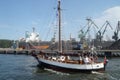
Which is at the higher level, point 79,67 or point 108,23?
point 108,23

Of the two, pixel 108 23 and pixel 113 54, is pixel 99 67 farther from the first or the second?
pixel 108 23

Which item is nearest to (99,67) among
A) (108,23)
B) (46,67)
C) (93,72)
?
(93,72)

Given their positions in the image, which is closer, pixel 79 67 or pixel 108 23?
pixel 79 67

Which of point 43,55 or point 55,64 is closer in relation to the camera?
point 55,64

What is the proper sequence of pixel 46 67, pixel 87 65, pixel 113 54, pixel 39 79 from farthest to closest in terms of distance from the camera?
pixel 113 54 < pixel 46 67 < pixel 87 65 < pixel 39 79

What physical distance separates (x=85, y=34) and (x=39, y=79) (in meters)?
144

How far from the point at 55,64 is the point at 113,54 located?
78.5m

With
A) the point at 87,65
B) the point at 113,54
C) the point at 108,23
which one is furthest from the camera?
the point at 108,23

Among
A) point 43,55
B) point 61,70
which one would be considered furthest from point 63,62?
point 43,55

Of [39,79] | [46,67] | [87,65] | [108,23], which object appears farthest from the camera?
[108,23]

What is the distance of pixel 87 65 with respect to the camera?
5619 cm

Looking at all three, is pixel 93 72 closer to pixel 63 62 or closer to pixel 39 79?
pixel 63 62

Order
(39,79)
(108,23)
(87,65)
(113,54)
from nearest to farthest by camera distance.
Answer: (39,79), (87,65), (113,54), (108,23)

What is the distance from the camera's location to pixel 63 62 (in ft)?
192
